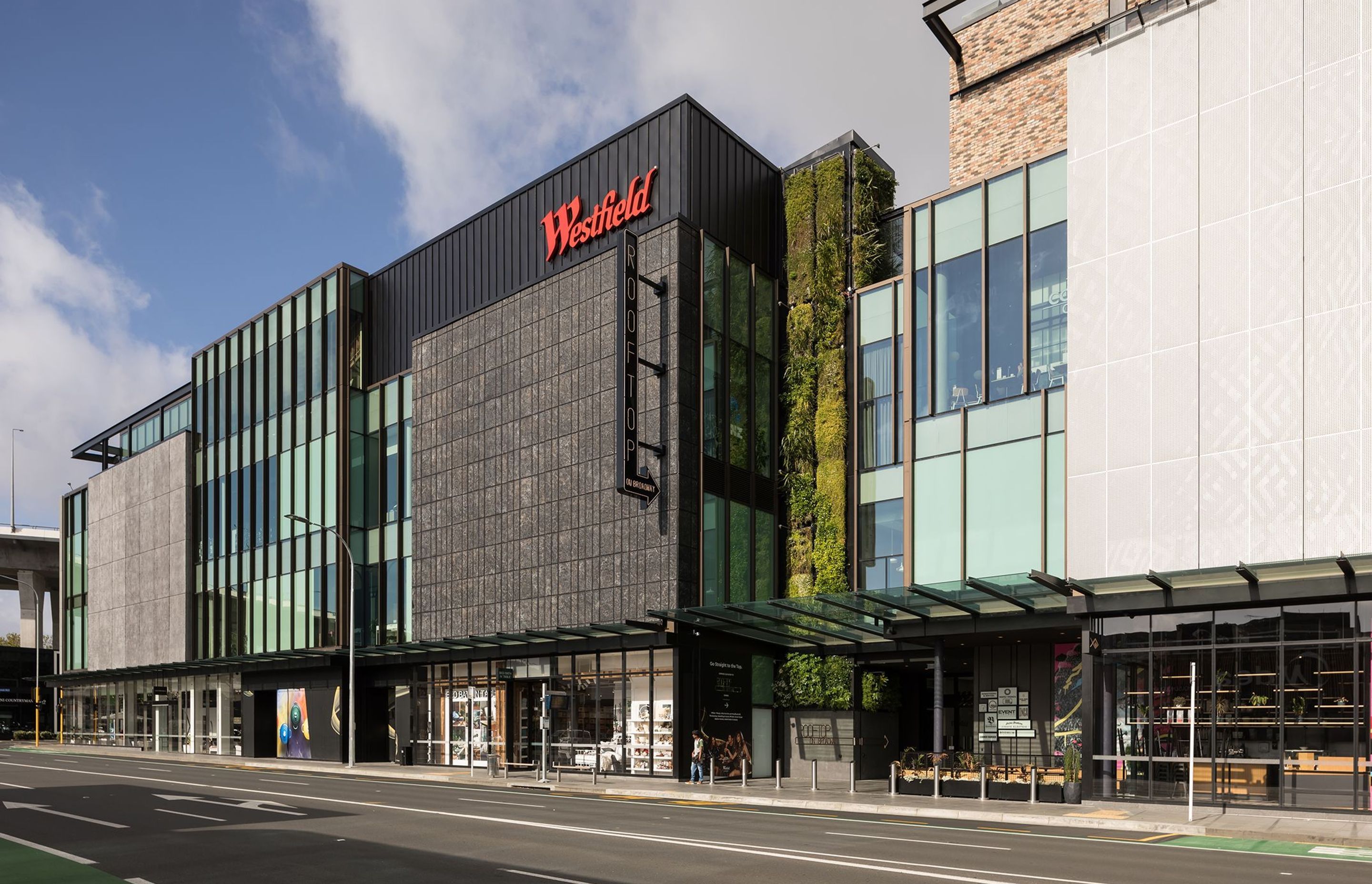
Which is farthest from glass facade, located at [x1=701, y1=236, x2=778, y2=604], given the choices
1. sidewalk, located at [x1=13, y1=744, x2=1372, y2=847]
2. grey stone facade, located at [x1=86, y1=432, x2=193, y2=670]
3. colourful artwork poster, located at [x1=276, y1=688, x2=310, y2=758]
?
grey stone facade, located at [x1=86, y1=432, x2=193, y2=670]

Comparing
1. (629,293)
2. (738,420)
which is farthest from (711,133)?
(738,420)

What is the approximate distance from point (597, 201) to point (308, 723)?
2771 cm

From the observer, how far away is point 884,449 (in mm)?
37500

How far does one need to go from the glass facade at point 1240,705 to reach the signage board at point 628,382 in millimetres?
14774

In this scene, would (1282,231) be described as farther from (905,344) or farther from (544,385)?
(544,385)

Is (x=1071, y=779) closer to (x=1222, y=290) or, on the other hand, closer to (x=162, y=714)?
(x=1222, y=290)

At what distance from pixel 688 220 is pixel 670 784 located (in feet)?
58.9

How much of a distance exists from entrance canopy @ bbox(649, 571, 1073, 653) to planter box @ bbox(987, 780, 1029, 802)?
4.29 m

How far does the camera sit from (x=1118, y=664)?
28.1 meters

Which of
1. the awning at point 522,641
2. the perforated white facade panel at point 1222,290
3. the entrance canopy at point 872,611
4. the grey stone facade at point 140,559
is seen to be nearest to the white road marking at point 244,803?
the awning at point 522,641

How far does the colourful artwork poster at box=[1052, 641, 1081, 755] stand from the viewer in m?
30.9

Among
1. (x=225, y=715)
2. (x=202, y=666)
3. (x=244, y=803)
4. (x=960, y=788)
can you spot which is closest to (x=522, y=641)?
(x=244, y=803)

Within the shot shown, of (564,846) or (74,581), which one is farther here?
(74,581)

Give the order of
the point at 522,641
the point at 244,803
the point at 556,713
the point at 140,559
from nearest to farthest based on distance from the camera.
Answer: the point at 244,803 < the point at 522,641 < the point at 556,713 < the point at 140,559
